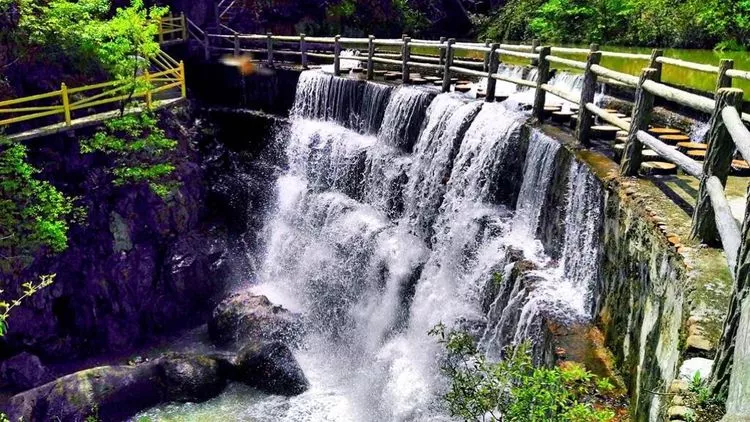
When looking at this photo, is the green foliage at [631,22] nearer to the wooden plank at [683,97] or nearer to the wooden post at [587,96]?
the wooden post at [587,96]

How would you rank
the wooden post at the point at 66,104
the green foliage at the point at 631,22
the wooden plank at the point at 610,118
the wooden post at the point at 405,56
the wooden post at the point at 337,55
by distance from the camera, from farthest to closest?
the green foliage at the point at 631,22 < the wooden post at the point at 337,55 < the wooden post at the point at 405,56 < the wooden post at the point at 66,104 < the wooden plank at the point at 610,118

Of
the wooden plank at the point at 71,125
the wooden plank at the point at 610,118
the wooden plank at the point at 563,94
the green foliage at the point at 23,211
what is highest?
the wooden plank at the point at 563,94

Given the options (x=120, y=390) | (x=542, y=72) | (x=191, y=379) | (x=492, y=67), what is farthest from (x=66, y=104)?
(x=542, y=72)

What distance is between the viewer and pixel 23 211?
11031 mm

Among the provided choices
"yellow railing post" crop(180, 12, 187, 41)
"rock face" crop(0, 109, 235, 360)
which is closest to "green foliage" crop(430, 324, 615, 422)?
"rock face" crop(0, 109, 235, 360)

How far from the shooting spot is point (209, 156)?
1516 centimetres

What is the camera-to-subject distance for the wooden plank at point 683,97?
4812 millimetres

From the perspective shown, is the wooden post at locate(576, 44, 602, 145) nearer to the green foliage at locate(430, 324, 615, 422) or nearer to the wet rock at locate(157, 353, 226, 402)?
the green foliage at locate(430, 324, 615, 422)

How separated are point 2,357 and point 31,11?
23.0 ft

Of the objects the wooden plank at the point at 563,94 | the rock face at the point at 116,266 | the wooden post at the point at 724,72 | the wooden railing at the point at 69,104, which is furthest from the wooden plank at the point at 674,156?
the wooden railing at the point at 69,104

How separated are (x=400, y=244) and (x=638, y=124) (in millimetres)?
5556

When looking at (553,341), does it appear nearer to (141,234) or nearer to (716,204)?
(716,204)

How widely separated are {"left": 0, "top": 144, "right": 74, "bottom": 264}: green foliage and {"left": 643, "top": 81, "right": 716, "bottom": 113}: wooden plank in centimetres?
1028

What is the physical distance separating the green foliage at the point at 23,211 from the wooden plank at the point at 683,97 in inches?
405
